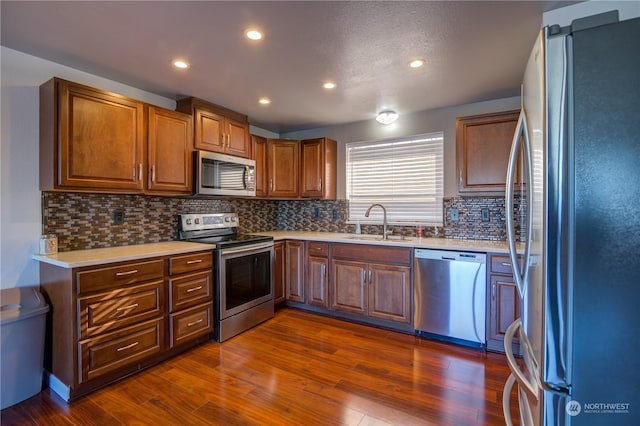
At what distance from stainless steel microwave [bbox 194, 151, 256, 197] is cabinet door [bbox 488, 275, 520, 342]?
2.61 m


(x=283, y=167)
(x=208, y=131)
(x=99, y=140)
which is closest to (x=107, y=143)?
(x=99, y=140)

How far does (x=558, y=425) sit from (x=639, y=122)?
88 cm

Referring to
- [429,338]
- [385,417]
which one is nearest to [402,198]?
[429,338]

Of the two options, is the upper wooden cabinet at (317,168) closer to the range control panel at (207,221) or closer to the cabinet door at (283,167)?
the cabinet door at (283,167)

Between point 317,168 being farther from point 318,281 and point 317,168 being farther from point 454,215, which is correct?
point 454,215

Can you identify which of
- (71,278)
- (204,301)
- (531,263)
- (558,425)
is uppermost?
(531,263)

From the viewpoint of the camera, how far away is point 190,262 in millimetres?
2678

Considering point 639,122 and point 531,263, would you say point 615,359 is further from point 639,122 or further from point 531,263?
point 639,122

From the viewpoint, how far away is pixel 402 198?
12.3 ft

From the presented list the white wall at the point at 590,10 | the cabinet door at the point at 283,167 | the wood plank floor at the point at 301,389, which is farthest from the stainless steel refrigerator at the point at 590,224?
the cabinet door at the point at 283,167

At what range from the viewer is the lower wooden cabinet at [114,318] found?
200 cm

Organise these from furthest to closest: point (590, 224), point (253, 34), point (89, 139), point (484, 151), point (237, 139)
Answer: point (237, 139), point (484, 151), point (89, 139), point (253, 34), point (590, 224)

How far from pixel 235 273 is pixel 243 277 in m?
0.12

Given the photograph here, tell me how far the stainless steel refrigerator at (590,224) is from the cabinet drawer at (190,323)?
8.10 ft
